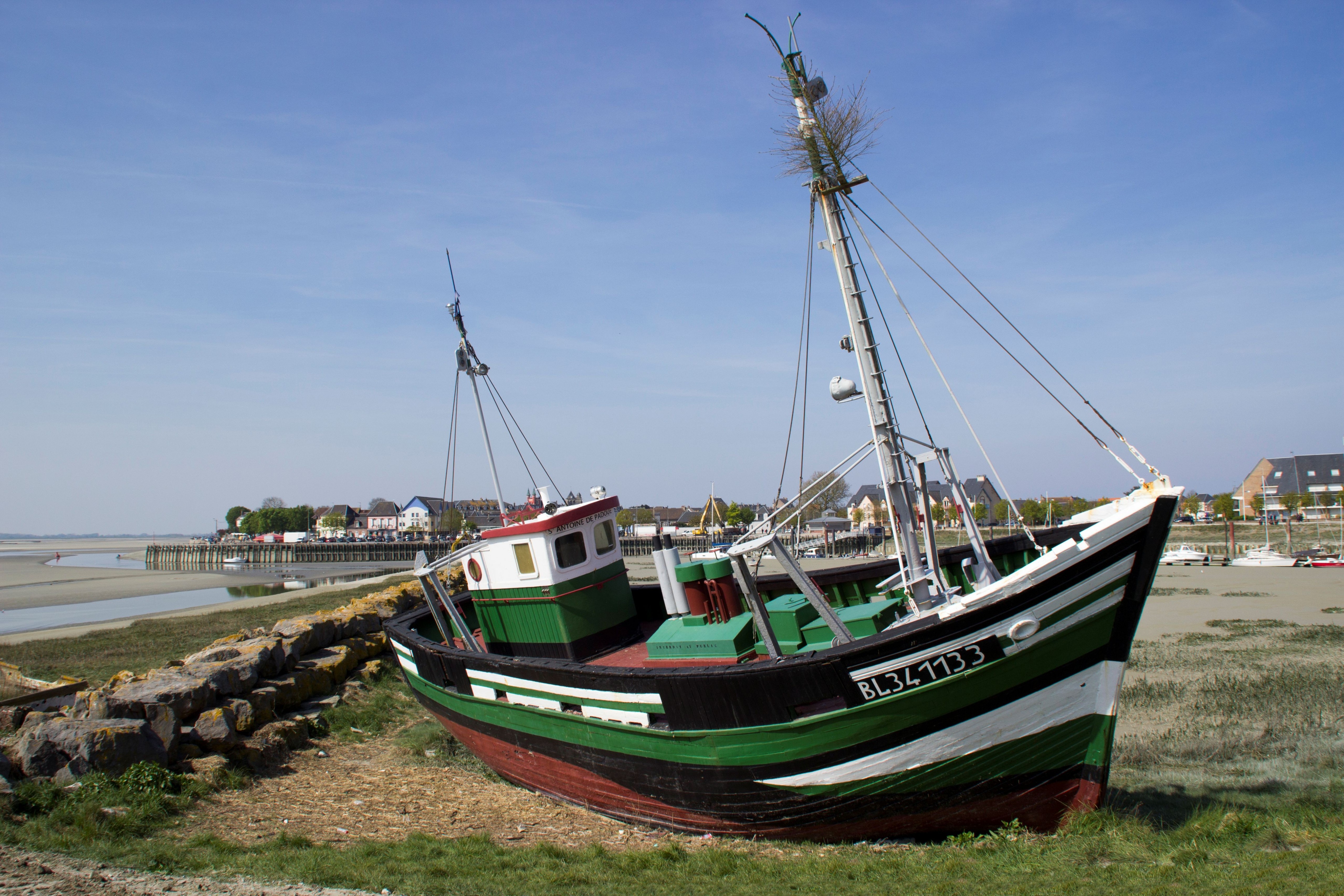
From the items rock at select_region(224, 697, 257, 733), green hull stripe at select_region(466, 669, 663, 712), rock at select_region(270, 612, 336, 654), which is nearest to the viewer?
green hull stripe at select_region(466, 669, 663, 712)

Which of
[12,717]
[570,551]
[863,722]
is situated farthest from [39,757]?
[863,722]

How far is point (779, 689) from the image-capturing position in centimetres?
747

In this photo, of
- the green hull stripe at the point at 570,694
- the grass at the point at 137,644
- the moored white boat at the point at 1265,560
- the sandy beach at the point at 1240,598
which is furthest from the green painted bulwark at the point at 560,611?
the moored white boat at the point at 1265,560

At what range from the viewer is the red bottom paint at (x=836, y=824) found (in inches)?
294

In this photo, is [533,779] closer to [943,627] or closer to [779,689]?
[779,689]

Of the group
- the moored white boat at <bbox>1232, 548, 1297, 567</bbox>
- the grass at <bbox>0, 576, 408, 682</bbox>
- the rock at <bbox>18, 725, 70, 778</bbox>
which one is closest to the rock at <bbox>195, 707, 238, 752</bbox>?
the rock at <bbox>18, 725, 70, 778</bbox>

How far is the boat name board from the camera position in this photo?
277 inches

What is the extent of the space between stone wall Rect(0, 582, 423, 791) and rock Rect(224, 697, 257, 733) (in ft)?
0.04

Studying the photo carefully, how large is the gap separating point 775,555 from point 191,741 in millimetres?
7941

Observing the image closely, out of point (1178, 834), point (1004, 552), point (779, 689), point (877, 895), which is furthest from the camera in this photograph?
point (1004, 552)

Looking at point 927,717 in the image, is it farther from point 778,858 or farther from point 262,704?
point 262,704

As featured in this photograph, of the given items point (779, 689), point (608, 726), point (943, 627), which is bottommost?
point (608, 726)

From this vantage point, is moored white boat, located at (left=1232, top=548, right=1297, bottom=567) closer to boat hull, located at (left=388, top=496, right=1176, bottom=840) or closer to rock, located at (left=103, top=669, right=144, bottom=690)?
boat hull, located at (left=388, top=496, right=1176, bottom=840)

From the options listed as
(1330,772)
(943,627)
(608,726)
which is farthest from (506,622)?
(1330,772)
